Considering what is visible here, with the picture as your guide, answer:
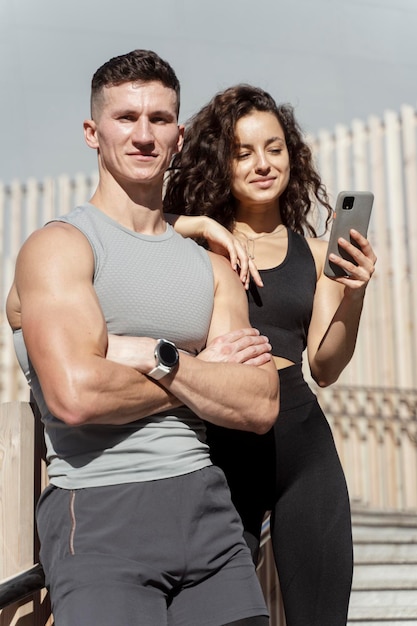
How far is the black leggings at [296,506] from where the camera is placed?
6.23 feet

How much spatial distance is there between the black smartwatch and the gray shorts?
0.55 ft

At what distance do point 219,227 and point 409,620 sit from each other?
7.69 feet

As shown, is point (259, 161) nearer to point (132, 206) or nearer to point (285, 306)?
point (285, 306)

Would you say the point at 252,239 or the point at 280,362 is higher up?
the point at 252,239

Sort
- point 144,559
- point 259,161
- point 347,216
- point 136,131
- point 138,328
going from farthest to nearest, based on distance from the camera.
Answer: point 259,161 → point 347,216 → point 136,131 → point 138,328 → point 144,559

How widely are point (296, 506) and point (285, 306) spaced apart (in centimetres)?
42

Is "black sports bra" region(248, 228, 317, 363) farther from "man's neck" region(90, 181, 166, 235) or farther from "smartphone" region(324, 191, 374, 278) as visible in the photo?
"man's neck" region(90, 181, 166, 235)

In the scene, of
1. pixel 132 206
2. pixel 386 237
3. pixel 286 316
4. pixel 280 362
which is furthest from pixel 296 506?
pixel 386 237

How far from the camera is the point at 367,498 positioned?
5.34 metres

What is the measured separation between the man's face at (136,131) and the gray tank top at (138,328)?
10 centimetres

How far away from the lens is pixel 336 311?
205 centimetres

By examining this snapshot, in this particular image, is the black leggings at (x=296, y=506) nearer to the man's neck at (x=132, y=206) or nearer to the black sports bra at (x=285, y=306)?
the black sports bra at (x=285, y=306)

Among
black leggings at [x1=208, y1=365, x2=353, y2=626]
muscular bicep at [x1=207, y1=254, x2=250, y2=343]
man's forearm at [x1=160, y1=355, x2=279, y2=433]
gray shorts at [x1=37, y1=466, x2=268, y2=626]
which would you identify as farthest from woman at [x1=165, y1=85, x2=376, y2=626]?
gray shorts at [x1=37, y1=466, x2=268, y2=626]

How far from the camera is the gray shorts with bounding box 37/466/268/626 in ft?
4.46
